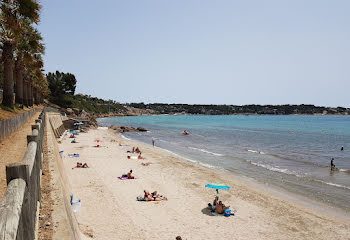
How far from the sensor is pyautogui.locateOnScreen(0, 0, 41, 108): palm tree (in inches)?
640

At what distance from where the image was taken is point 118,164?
1036 inches

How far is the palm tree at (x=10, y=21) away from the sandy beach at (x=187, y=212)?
27.4 ft

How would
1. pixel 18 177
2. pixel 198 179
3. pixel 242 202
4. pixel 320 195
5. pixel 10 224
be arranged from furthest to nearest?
pixel 198 179 → pixel 320 195 → pixel 242 202 → pixel 18 177 → pixel 10 224

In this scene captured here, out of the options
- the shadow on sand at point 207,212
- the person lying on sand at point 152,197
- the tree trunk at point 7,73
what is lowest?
the shadow on sand at point 207,212

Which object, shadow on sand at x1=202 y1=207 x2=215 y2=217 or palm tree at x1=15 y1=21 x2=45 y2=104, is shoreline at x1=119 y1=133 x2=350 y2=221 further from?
palm tree at x1=15 y1=21 x2=45 y2=104

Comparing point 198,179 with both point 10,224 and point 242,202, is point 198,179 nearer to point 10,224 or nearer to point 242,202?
point 242,202

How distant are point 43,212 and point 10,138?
1061cm

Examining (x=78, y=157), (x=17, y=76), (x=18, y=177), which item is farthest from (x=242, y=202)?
(x=17, y=76)

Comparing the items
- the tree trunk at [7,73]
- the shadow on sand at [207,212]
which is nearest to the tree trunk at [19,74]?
the tree trunk at [7,73]

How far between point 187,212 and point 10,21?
47.7 ft

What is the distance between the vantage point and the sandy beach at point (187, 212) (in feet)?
40.4

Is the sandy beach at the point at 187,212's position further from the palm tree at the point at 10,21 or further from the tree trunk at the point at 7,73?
the palm tree at the point at 10,21

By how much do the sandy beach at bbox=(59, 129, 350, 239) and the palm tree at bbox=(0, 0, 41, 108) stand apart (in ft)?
27.4

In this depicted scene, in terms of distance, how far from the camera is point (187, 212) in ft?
48.0
